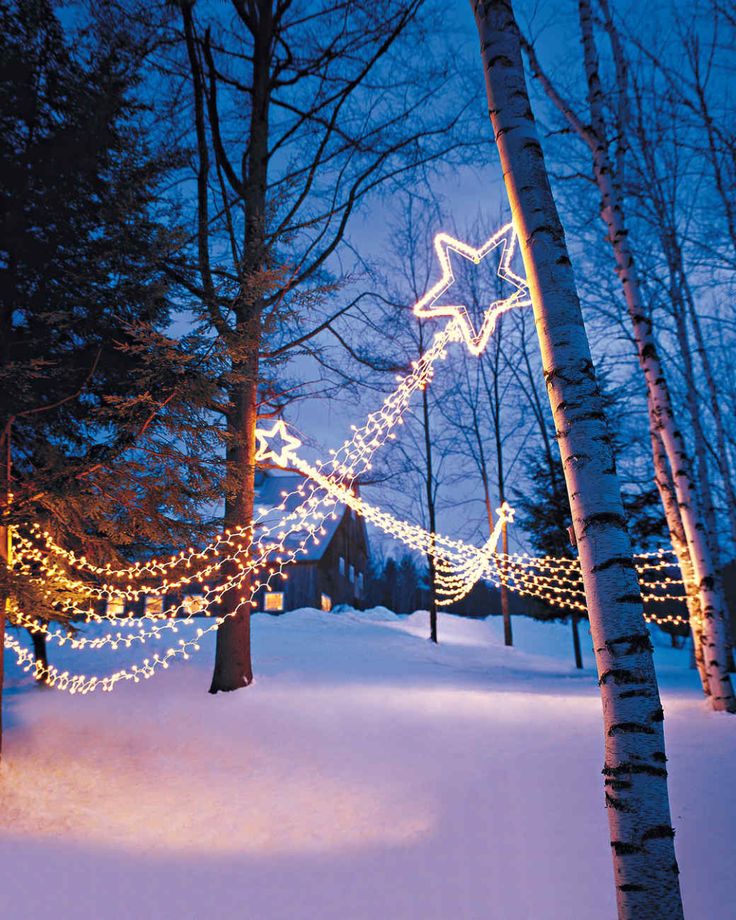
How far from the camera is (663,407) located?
7.69 m

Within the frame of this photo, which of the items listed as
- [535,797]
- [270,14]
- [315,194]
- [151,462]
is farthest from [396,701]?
[270,14]

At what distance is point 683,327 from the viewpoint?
1220 cm

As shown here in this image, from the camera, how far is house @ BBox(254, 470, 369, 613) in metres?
24.7

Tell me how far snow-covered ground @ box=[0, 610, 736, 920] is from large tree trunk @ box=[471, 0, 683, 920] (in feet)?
3.61

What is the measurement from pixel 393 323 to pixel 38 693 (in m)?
10.2

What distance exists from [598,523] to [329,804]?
3866 millimetres

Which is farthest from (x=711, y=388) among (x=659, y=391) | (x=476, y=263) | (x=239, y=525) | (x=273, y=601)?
(x=273, y=601)

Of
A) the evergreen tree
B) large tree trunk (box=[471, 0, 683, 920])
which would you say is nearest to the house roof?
the evergreen tree

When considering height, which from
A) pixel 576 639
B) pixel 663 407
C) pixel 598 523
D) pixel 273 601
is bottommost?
pixel 576 639

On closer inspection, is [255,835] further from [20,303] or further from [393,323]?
[393,323]

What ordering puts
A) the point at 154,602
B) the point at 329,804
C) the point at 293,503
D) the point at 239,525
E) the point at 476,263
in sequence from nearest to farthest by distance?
the point at 329,804 < the point at 476,263 < the point at 154,602 < the point at 239,525 < the point at 293,503

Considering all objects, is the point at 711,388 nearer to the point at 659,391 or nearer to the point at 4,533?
the point at 659,391

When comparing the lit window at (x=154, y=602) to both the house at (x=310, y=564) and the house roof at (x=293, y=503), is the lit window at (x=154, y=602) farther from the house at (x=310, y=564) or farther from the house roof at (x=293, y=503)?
the house roof at (x=293, y=503)

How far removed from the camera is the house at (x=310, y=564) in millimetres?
24688
